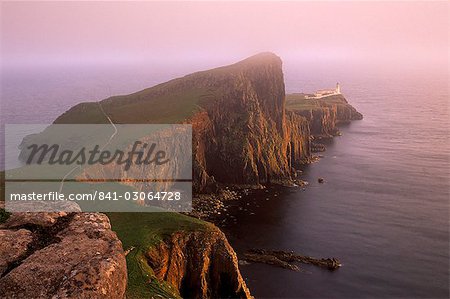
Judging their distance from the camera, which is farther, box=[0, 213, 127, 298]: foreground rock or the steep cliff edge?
the steep cliff edge

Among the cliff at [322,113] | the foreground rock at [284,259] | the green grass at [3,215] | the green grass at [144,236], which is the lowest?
the foreground rock at [284,259]

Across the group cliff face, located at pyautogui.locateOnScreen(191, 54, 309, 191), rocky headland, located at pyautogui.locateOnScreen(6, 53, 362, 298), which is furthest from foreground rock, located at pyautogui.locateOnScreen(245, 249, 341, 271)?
cliff face, located at pyautogui.locateOnScreen(191, 54, 309, 191)

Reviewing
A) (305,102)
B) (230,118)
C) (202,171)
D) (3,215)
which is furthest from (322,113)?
(3,215)

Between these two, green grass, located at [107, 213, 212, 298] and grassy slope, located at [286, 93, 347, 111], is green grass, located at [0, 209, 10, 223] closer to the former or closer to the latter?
green grass, located at [107, 213, 212, 298]

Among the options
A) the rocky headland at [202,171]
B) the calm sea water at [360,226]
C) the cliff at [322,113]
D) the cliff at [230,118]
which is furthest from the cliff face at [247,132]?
the cliff at [322,113]

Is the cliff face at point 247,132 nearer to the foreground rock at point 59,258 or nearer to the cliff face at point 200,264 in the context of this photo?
the cliff face at point 200,264

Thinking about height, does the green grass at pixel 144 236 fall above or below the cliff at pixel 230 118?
below

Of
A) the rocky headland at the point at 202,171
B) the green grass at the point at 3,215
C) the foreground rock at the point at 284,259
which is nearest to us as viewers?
the rocky headland at the point at 202,171

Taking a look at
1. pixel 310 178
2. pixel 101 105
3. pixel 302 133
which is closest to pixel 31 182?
pixel 310 178
